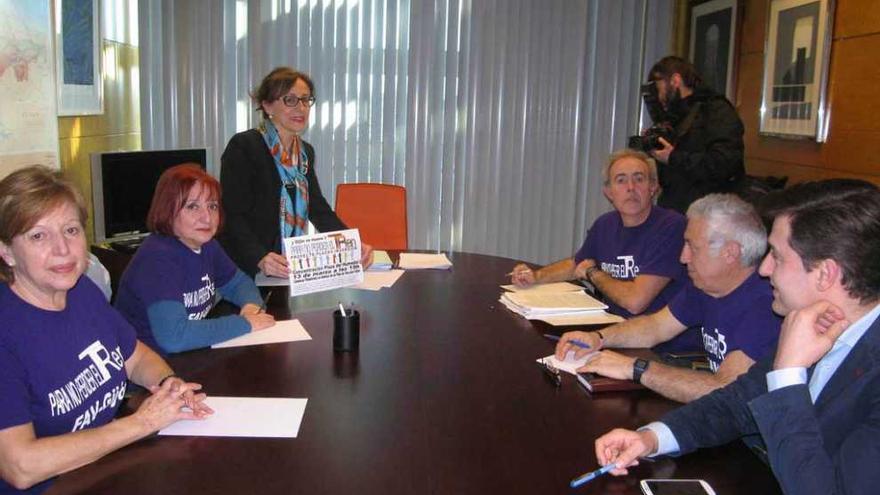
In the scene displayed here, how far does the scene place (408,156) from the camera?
5082mm

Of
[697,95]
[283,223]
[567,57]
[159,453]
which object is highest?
[567,57]

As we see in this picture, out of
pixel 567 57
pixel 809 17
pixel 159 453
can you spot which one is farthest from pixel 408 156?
pixel 159 453

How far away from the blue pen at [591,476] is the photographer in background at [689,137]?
271 cm

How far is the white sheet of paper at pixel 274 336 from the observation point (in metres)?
2.11

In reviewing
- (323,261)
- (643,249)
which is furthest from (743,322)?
(323,261)

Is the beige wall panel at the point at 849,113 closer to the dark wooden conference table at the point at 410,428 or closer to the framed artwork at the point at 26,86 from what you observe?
the dark wooden conference table at the point at 410,428

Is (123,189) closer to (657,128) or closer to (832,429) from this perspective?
(657,128)

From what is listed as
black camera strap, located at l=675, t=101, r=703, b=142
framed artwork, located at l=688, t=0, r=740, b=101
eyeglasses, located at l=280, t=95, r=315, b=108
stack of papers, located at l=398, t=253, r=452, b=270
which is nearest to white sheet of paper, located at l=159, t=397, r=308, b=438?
stack of papers, located at l=398, t=253, r=452, b=270

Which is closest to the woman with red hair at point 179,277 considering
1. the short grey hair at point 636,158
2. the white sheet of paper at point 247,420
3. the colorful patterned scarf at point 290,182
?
the white sheet of paper at point 247,420

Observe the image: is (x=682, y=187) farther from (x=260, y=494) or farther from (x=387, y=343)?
(x=260, y=494)

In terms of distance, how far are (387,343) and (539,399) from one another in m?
0.57

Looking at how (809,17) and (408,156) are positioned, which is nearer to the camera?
(809,17)

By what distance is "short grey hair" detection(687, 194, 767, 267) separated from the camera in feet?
6.48

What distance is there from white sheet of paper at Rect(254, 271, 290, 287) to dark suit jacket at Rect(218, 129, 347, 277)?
4 centimetres
